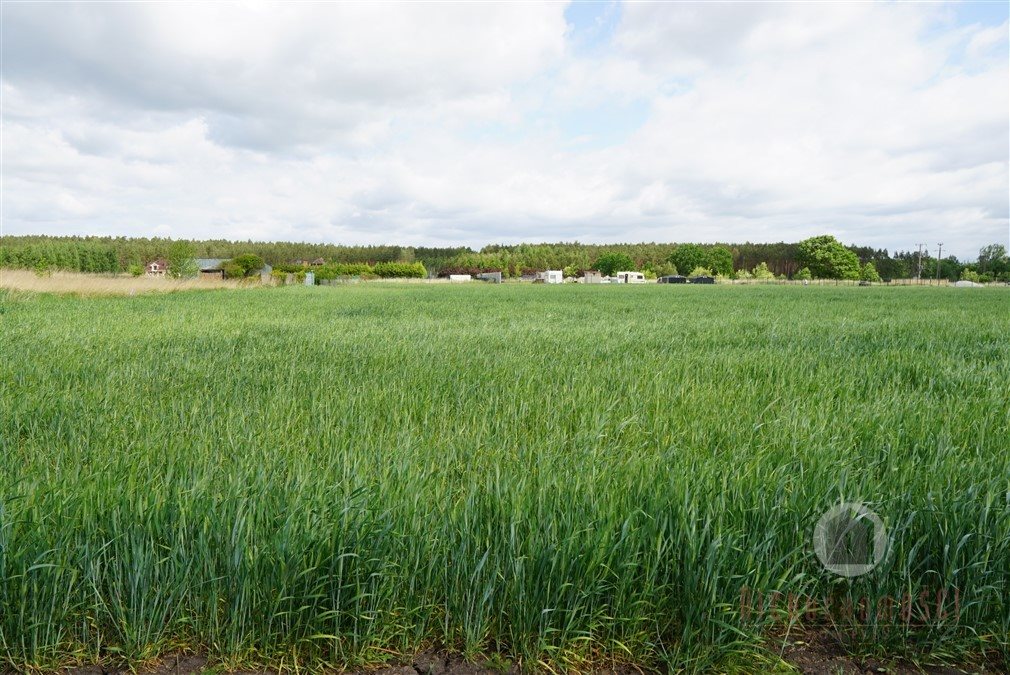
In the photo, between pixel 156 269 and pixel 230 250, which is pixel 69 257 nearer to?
pixel 156 269

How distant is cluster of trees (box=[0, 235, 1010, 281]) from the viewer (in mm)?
133750

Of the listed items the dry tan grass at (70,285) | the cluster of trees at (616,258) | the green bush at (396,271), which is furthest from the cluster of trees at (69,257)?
the dry tan grass at (70,285)

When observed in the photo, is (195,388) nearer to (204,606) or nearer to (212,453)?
(212,453)

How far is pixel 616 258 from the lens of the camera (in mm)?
154500

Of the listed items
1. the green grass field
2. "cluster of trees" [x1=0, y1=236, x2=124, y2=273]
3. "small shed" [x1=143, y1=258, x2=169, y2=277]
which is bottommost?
the green grass field

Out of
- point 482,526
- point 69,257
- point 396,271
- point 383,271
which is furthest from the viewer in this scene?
point 396,271

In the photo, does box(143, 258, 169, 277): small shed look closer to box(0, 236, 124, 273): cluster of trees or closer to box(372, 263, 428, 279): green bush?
box(0, 236, 124, 273): cluster of trees

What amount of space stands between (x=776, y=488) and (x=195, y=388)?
5362 mm

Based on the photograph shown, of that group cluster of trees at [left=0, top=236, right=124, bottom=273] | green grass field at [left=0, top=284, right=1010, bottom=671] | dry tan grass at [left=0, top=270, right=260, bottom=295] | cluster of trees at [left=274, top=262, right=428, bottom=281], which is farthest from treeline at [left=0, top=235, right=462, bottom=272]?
green grass field at [left=0, top=284, right=1010, bottom=671]

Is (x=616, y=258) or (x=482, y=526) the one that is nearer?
(x=482, y=526)

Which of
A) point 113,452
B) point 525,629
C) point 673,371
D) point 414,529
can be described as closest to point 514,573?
point 525,629

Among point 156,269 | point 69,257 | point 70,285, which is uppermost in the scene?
point 69,257

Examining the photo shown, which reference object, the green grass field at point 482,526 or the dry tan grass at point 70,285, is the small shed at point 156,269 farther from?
the green grass field at point 482,526

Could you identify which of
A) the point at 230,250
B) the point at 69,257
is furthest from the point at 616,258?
the point at 69,257
